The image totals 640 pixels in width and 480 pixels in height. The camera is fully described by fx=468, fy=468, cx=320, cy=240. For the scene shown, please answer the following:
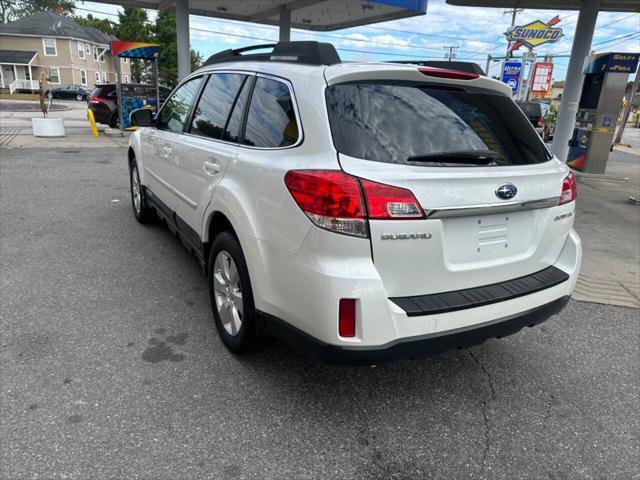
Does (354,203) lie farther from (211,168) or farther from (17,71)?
(17,71)

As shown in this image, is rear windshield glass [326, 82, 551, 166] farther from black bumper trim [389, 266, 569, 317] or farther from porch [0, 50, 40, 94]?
porch [0, 50, 40, 94]

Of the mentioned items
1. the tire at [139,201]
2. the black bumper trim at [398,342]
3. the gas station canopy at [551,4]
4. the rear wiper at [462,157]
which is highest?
the gas station canopy at [551,4]

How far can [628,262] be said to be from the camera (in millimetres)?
5531

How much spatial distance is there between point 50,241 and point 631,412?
552 centimetres

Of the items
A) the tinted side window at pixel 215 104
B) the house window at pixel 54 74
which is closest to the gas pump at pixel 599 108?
the tinted side window at pixel 215 104

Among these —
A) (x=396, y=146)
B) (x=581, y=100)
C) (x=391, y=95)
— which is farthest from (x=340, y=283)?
(x=581, y=100)

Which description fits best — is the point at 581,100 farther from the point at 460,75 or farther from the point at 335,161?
the point at 335,161

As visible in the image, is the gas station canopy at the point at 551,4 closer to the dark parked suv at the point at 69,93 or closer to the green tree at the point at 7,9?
the dark parked suv at the point at 69,93

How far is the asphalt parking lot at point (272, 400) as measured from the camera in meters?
2.27

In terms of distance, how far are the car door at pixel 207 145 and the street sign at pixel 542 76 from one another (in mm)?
34630

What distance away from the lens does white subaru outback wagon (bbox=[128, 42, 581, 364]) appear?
2.12m

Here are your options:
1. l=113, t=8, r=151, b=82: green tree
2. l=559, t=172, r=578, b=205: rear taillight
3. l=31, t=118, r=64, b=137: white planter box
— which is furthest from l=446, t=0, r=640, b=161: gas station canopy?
l=113, t=8, r=151, b=82: green tree

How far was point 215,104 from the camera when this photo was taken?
3.55 metres

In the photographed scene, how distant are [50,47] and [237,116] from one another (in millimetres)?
59521
